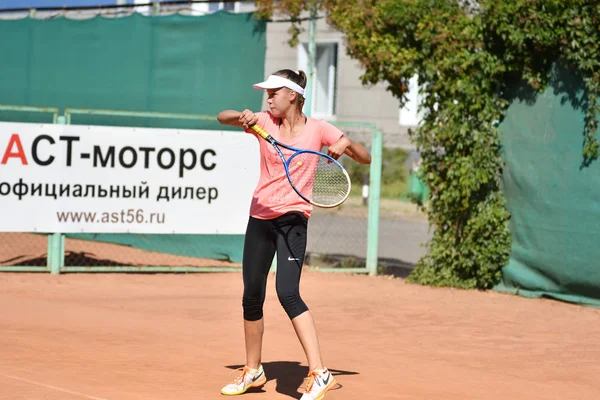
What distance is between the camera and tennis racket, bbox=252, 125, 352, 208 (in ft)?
18.0

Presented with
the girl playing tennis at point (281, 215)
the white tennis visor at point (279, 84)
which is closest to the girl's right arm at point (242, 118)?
the girl playing tennis at point (281, 215)

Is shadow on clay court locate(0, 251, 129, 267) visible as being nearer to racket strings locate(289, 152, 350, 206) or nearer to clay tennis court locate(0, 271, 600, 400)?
clay tennis court locate(0, 271, 600, 400)

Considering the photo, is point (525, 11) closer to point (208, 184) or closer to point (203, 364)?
point (208, 184)

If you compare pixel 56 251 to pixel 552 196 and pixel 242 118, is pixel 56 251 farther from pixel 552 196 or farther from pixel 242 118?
pixel 242 118

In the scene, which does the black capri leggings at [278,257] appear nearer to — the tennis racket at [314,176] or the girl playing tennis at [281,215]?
the girl playing tennis at [281,215]

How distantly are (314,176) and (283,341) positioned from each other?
2298mm

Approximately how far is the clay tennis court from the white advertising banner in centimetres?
68

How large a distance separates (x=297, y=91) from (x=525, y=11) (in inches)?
198

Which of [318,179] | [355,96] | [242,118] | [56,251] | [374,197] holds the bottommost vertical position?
[56,251]

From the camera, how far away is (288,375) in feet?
20.6

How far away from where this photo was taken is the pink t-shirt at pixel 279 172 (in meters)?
5.54

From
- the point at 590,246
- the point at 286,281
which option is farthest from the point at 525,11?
the point at 286,281

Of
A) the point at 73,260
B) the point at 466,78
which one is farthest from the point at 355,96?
the point at 466,78

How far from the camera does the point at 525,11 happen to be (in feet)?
32.4
